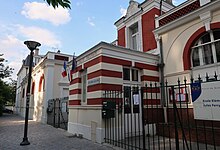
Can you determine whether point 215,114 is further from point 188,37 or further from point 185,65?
point 188,37

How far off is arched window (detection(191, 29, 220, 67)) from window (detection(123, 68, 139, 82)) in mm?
2472

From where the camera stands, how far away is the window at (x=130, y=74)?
7.61 meters

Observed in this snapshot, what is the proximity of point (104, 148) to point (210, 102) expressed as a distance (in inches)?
141

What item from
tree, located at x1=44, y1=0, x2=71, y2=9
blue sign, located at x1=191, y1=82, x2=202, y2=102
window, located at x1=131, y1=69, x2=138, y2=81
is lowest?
blue sign, located at x1=191, y1=82, x2=202, y2=102

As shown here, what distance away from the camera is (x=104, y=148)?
18.4 ft

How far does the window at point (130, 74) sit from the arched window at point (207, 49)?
247 cm

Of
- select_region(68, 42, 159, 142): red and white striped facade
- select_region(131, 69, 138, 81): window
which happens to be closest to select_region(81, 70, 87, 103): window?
select_region(68, 42, 159, 142): red and white striped facade

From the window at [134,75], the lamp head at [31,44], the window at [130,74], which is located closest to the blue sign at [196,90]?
the window at [130,74]

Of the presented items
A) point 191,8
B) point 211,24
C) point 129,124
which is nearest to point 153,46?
point 191,8

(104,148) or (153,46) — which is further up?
(153,46)

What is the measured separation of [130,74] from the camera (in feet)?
25.4

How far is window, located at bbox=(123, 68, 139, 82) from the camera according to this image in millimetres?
7615

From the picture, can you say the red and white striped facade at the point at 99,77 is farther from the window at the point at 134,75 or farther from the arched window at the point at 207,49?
the arched window at the point at 207,49

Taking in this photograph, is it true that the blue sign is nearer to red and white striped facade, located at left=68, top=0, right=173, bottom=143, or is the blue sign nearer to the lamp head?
red and white striped facade, located at left=68, top=0, right=173, bottom=143
